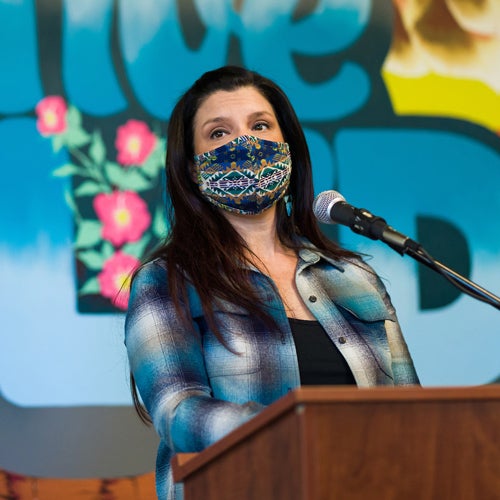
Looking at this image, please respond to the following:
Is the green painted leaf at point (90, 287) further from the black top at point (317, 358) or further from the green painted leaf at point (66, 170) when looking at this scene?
the black top at point (317, 358)

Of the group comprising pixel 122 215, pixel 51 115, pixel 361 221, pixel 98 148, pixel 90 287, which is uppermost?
pixel 51 115

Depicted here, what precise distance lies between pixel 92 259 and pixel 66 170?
1.04ft

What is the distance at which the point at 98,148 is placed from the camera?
142 inches

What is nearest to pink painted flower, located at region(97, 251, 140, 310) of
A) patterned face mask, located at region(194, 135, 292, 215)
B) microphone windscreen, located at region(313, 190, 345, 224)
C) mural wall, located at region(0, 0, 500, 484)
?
mural wall, located at region(0, 0, 500, 484)

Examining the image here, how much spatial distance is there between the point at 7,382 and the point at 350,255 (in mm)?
1305

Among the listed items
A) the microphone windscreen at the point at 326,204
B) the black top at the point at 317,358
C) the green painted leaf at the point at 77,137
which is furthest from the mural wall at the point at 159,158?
the microphone windscreen at the point at 326,204

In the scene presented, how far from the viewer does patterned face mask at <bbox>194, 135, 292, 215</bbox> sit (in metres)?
2.56

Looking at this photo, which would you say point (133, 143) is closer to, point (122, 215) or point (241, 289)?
point (122, 215)

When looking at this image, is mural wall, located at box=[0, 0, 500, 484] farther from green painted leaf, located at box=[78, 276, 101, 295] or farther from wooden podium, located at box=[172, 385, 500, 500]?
wooden podium, located at box=[172, 385, 500, 500]

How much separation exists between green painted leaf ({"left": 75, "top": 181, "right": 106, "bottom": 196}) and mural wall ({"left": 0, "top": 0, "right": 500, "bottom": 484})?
0.04 feet

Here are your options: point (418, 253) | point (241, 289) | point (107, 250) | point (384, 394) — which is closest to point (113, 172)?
point (107, 250)

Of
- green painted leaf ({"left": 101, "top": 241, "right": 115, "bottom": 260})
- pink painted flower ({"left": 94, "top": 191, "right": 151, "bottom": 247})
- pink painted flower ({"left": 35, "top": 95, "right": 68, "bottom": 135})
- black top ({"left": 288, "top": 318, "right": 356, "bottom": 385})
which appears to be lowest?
black top ({"left": 288, "top": 318, "right": 356, "bottom": 385})

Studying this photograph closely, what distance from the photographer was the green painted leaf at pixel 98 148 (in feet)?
11.8

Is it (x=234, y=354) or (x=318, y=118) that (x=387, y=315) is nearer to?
(x=234, y=354)
